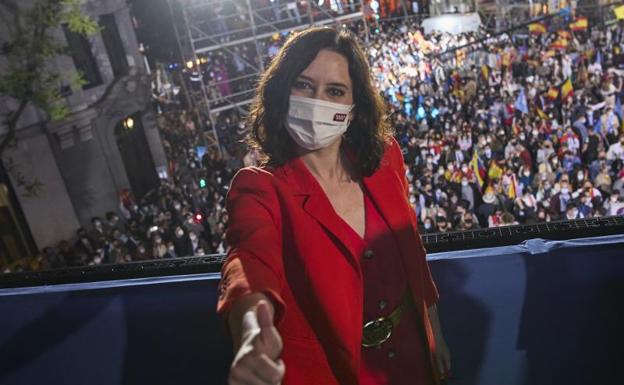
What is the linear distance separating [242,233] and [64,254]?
1216cm

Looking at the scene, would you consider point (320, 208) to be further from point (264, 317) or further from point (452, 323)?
point (452, 323)

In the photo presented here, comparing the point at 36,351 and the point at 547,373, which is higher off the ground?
the point at 36,351

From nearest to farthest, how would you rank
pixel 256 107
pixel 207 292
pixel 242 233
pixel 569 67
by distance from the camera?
pixel 242 233 → pixel 256 107 → pixel 207 292 → pixel 569 67

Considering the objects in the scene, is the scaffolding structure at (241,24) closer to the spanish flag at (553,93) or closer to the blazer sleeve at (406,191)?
the spanish flag at (553,93)

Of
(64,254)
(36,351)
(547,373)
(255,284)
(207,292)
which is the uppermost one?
(255,284)

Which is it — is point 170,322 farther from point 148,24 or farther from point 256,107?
point 148,24

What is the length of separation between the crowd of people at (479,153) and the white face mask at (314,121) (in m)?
5.70

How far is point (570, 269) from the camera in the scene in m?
2.35

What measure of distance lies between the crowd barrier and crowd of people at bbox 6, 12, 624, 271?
180 inches

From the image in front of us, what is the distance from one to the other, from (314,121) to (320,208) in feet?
0.95

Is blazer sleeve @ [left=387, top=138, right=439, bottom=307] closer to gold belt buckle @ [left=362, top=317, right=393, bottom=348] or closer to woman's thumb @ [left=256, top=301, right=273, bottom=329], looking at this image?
gold belt buckle @ [left=362, top=317, right=393, bottom=348]

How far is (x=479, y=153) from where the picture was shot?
38.8ft

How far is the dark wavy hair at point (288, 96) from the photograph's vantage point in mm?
1724

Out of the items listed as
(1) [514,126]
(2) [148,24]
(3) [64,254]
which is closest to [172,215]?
(3) [64,254]
